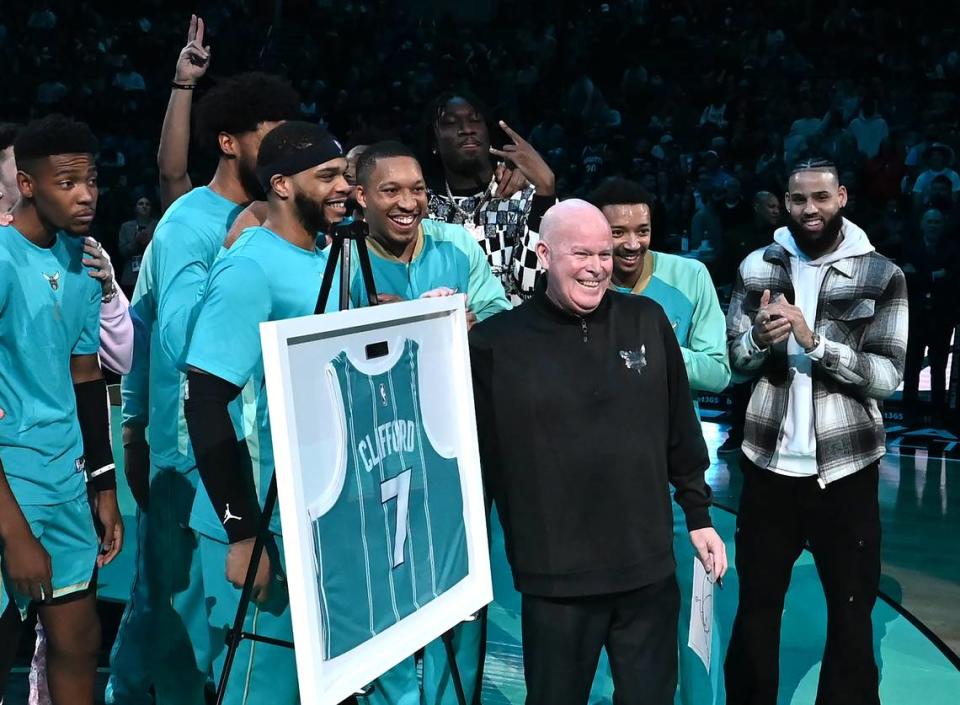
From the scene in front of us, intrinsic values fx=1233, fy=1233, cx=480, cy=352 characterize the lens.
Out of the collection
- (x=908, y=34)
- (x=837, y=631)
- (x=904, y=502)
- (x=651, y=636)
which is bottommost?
(x=904, y=502)

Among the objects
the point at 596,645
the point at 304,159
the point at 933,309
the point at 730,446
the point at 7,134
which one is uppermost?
the point at 7,134

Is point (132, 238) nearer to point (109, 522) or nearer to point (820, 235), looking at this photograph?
point (109, 522)

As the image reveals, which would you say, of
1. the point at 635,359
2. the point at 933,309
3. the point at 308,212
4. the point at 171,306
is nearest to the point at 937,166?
the point at 933,309

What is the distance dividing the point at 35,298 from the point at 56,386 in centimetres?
22

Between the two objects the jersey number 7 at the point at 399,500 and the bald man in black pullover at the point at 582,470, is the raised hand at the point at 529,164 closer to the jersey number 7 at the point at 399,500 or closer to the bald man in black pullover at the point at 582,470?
the bald man in black pullover at the point at 582,470

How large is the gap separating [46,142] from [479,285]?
132 cm

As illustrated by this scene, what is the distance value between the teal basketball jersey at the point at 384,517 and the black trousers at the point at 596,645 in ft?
0.80

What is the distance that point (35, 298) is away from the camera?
3014 mm

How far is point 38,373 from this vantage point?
300 cm

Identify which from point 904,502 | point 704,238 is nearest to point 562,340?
point 904,502

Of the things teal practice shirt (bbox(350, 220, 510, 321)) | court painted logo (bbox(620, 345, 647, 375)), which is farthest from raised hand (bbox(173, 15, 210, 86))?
court painted logo (bbox(620, 345, 647, 375))

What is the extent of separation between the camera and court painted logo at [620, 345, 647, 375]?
295 centimetres

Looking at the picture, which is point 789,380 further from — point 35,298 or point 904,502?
point 904,502

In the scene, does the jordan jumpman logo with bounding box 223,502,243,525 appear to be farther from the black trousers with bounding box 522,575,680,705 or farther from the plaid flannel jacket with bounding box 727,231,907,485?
the plaid flannel jacket with bounding box 727,231,907,485
